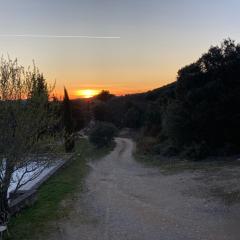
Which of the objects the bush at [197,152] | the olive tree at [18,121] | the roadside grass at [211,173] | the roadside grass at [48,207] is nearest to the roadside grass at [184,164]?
the roadside grass at [211,173]

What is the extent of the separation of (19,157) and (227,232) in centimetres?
633

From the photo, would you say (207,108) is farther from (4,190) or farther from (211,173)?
(4,190)

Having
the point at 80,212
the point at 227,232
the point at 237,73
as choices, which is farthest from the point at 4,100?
the point at 237,73

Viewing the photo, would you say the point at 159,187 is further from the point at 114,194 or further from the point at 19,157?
the point at 19,157

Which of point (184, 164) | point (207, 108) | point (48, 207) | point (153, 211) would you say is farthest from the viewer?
point (207, 108)

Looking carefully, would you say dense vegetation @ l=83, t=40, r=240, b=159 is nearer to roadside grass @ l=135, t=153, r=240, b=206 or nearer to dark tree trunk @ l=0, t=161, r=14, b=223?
roadside grass @ l=135, t=153, r=240, b=206

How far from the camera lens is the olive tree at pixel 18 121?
14.8 metres

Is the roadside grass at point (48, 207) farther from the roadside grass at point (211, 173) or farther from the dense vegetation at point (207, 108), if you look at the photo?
the dense vegetation at point (207, 108)

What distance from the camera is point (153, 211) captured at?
18.0 m

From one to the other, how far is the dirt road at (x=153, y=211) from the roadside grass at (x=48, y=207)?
0.54 m

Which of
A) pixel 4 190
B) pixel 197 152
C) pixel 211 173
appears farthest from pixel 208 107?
pixel 4 190

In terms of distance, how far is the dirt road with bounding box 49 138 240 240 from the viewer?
14.6 m

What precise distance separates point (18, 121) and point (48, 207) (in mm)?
5562

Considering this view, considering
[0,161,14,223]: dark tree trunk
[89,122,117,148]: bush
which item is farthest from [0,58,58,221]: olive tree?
[89,122,117,148]: bush
